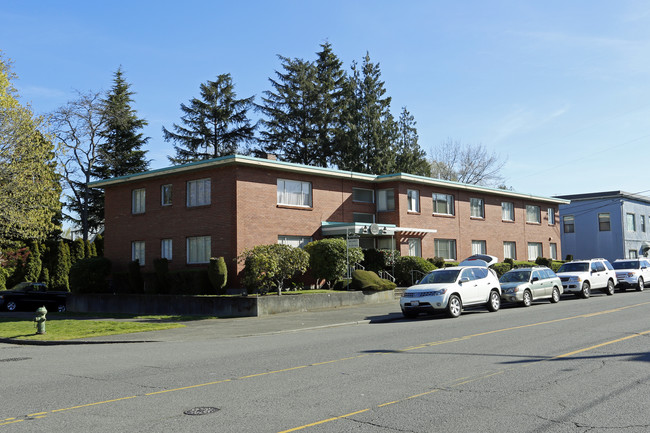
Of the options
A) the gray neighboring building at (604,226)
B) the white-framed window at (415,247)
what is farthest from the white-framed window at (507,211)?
the gray neighboring building at (604,226)

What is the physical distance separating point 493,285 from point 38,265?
31420mm

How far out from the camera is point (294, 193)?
96.6 ft

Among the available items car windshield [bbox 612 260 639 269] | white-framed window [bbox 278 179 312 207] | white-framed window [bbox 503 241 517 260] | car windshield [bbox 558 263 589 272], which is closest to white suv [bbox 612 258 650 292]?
car windshield [bbox 612 260 639 269]

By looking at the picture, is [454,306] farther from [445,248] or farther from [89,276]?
[89,276]

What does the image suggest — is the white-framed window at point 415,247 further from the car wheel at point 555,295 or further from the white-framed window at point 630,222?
the white-framed window at point 630,222

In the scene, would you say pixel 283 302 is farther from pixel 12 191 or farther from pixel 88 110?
pixel 88 110

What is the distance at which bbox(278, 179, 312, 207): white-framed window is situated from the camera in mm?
28906

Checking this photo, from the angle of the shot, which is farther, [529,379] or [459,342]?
[459,342]

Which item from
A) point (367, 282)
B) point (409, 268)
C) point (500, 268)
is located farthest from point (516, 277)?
point (500, 268)

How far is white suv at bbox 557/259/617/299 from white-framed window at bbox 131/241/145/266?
2119 cm

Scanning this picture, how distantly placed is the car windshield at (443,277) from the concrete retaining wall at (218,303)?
17.5ft

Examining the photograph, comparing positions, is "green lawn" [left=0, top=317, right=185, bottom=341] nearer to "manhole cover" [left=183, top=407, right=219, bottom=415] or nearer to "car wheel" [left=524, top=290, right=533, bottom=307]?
Answer: "manhole cover" [left=183, top=407, right=219, bottom=415]

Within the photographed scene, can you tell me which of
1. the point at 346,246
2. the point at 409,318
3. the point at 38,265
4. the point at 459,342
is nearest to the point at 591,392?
the point at 459,342

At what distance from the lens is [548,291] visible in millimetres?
24047
